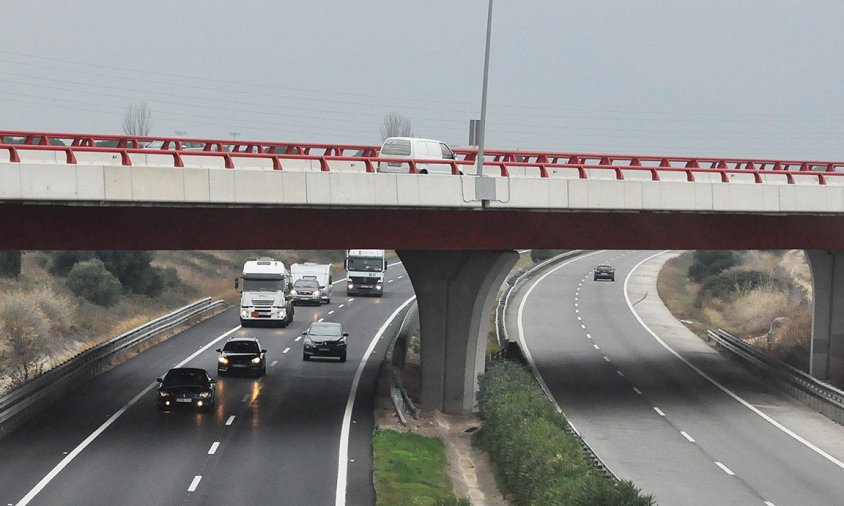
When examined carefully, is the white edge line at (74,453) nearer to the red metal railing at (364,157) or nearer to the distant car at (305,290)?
Answer: the red metal railing at (364,157)

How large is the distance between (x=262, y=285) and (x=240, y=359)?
665 inches

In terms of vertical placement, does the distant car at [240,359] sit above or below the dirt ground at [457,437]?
above

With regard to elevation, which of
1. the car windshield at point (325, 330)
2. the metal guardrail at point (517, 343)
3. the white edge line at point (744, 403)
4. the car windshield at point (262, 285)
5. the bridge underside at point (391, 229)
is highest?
the bridge underside at point (391, 229)

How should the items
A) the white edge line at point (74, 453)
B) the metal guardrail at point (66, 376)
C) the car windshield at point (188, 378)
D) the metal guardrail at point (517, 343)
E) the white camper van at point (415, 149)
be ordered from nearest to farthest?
the white edge line at point (74, 453), the metal guardrail at point (517, 343), the metal guardrail at point (66, 376), the car windshield at point (188, 378), the white camper van at point (415, 149)

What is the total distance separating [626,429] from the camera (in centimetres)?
4222

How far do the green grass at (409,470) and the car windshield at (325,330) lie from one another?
51.5 feet

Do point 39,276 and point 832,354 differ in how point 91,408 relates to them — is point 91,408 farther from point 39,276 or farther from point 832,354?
point 39,276

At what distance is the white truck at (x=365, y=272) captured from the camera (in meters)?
84.0

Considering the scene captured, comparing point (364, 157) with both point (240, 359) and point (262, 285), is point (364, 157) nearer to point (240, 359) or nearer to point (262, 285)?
point (240, 359)

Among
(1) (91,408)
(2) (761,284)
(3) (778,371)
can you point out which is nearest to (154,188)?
(1) (91,408)

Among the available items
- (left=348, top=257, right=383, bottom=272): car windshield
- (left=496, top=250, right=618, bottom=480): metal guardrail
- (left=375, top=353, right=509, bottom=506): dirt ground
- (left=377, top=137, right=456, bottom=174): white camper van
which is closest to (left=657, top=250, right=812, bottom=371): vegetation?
(left=496, top=250, right=618, bottom=480): metal guardrail

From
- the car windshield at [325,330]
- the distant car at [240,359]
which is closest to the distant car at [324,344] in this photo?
Answer: the car windshield at [325,330]

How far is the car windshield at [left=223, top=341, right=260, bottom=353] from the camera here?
48688 mm

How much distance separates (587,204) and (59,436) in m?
17.4
